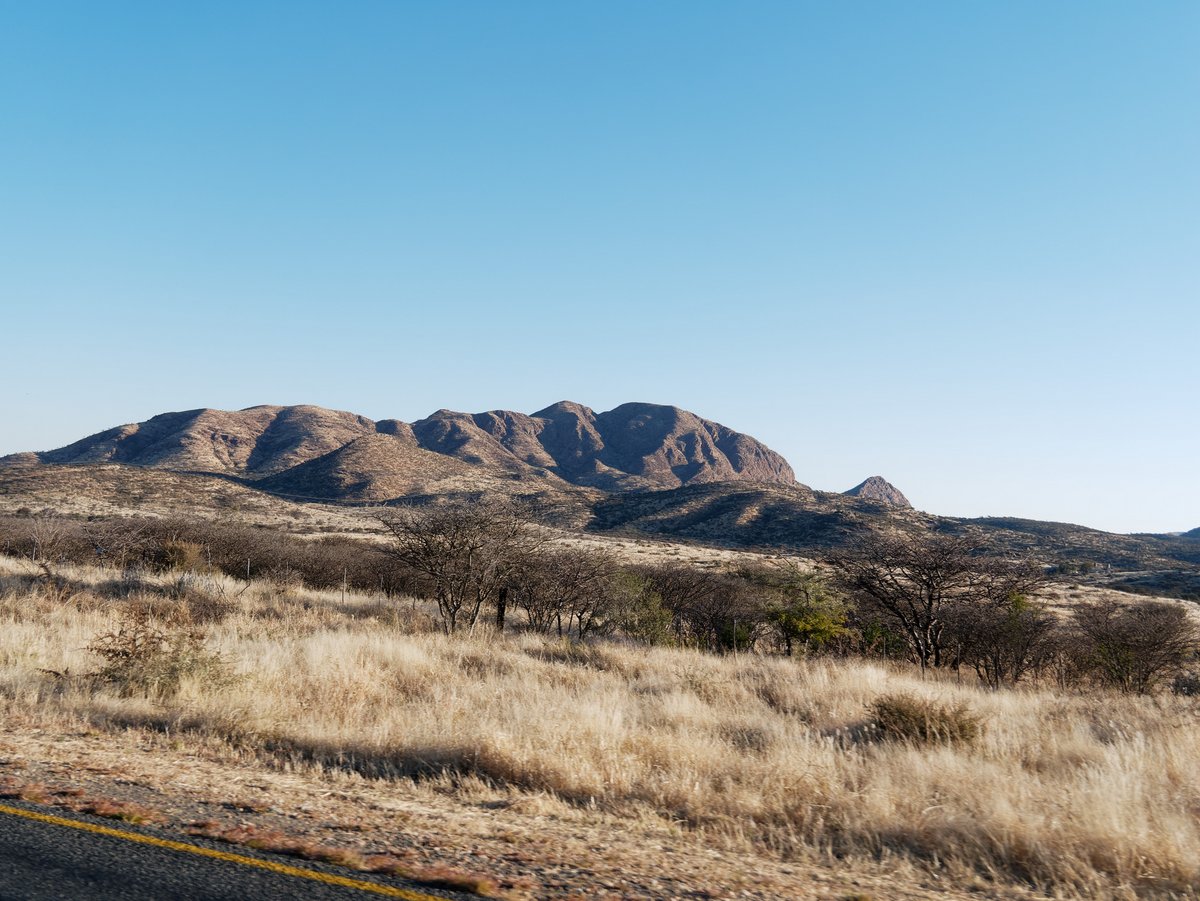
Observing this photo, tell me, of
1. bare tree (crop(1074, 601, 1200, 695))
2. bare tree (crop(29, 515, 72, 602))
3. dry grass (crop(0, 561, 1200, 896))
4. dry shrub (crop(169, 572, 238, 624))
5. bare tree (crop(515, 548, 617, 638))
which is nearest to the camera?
dry grass (crop(0, 561, 1200, 896))

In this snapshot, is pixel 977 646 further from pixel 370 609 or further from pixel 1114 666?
pixel 370 609

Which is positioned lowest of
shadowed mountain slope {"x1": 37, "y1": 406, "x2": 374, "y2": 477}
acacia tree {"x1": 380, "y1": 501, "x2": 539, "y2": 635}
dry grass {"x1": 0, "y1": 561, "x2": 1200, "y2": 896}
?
dry grass {"x1": 0, "y1": 561, "x2": 1200, "y2": 896}

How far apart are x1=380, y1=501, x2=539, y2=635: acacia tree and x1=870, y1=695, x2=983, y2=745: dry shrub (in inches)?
491

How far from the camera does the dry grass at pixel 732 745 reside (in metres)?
5.98

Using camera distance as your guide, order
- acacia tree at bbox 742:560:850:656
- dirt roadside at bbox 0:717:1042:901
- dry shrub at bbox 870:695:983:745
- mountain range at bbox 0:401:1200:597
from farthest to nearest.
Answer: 1. mountain range at bbox 0:401:1200:597
2. acacia tree at bbox 742:560:850:656
3. dry shrub at bbox 870:695:983:745
4. dirt roadside at bbox 0:717:1042:901

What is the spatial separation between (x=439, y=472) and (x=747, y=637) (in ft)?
307

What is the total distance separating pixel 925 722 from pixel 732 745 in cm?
260

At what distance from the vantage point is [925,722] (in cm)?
947

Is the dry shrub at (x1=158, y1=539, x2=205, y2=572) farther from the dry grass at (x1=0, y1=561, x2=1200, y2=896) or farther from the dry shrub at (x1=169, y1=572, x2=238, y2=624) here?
the dry grass at (x1=0, y1=561, x2=1200, y2=896)

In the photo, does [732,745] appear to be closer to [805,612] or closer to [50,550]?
[805,612]

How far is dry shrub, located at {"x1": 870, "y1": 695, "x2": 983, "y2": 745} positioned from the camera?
920 centimetres

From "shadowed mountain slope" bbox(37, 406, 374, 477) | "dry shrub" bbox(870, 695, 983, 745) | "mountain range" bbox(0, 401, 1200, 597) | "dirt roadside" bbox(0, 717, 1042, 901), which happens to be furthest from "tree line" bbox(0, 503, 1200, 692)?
"shadowed mountain slope" bbox(37, 406, 374, 477)

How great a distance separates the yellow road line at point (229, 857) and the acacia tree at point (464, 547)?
1436 cm

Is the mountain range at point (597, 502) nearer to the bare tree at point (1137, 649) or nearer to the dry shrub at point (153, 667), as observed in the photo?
the bare tree at point (1137, 649)
